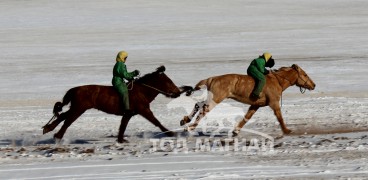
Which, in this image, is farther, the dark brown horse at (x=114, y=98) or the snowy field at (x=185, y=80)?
the dark brown horse at (x=114, y=98)

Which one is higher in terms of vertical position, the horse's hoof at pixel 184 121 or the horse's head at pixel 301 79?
the horse's head at pixel 301 79

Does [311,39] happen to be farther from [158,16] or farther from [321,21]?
[158,16]

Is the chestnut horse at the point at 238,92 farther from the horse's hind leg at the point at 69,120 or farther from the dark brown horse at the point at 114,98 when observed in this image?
the horse's hind leg at the point at 69,120

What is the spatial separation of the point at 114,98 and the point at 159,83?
90 cm

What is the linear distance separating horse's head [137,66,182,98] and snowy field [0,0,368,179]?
0.86m

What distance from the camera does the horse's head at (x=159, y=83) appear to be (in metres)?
13.8

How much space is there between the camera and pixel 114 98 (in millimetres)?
13477

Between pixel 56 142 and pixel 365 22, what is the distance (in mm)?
33994

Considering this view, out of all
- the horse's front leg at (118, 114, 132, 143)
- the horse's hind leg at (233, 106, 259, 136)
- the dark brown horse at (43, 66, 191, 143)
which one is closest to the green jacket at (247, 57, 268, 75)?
the horse's hind leg at (233, 106, 259, 136)

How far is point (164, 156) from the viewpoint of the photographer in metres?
12.0

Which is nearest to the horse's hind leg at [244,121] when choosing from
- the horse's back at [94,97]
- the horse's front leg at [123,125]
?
the horse's front leg at [123,125]

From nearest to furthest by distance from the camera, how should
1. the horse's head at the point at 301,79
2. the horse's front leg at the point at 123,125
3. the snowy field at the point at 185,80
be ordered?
1. the snowy field at the point at 185,80
2. the horse's front leg at the point at 123,125
3. the horse's head at the point at 301,79

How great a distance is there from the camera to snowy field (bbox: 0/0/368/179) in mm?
11289

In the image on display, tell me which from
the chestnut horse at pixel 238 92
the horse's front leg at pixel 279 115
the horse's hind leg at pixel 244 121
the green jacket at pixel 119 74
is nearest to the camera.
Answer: the green jacket at pixel 119 74
